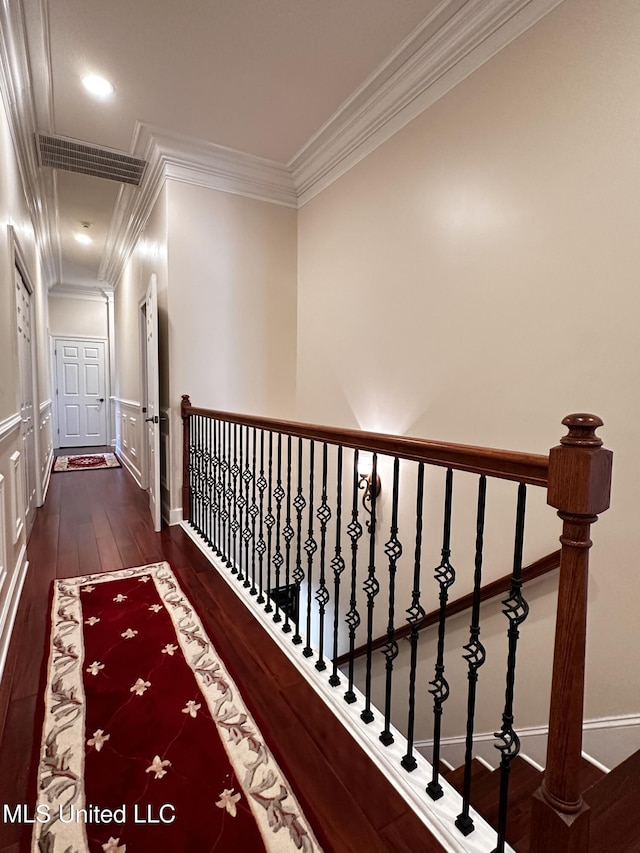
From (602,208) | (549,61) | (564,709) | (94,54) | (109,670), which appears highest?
(94,54)

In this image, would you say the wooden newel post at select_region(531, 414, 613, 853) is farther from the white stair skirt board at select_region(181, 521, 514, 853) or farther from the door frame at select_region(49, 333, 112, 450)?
the door frame at select_region(49, 333, 112, 450)

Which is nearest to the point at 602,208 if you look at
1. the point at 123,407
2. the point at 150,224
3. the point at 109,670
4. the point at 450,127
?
the point at 450,127

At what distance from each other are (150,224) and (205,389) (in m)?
1.79

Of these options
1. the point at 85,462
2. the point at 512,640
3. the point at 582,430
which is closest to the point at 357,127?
the point at 582,430

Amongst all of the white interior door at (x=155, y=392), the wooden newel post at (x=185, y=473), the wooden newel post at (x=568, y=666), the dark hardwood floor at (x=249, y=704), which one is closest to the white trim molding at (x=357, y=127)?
the white interior door at (x=155, y=392)

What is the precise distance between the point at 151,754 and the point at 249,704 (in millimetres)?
351

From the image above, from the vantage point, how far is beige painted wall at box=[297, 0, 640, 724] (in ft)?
5.52

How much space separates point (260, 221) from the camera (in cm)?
391

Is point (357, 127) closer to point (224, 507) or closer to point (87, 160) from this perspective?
point (87, 160)

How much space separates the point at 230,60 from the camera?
2547mm

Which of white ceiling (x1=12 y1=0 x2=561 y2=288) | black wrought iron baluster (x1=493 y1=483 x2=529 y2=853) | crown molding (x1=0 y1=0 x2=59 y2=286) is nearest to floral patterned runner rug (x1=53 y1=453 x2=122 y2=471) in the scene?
A: crown molding (x1=0 y1=0 x2=59 y2=286)

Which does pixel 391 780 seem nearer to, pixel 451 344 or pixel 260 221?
pixel 451 344

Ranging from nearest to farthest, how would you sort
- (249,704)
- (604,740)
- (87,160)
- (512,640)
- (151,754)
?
(512,640)
(151,754)
(249,704)
(604,740)
(87,160)

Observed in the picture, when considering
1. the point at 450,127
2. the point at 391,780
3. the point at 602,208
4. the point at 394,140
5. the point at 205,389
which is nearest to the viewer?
the point at 391,780
